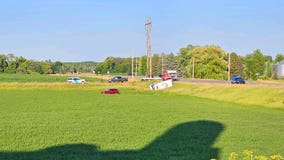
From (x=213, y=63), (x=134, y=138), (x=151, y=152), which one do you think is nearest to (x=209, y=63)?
(x=213, y=63)

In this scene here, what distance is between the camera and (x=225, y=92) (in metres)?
55.8

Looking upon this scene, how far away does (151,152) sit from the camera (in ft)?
49.5

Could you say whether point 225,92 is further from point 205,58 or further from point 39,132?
point 205,58

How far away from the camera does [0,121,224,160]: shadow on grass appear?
13992mm

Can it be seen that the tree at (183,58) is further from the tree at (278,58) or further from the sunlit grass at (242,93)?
the sunlit grass at (242,93)

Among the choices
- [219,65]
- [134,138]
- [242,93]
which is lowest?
[242,93]

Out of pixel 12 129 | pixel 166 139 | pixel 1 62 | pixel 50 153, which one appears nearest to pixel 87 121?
pixel 12 129

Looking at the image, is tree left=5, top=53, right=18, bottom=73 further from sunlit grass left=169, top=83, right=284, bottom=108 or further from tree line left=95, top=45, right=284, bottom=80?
sunlit grass left=169, top=83, right=284, bottom=108

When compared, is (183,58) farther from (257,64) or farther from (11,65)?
(11,65)

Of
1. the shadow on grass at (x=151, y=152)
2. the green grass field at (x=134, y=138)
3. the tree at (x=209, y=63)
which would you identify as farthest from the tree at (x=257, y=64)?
the shadow on grass at (x=151, y=152)

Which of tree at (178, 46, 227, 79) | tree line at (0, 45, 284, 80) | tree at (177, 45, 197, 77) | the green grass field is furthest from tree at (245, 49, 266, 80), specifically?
the green grass field

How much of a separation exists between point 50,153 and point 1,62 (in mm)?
175495

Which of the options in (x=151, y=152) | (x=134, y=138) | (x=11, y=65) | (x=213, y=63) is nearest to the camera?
(x=151, y=152)

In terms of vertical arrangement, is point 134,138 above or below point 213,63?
below
